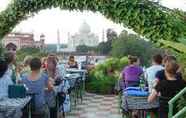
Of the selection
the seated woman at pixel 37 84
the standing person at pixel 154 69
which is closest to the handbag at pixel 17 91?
the seated woman at pixel 37 84

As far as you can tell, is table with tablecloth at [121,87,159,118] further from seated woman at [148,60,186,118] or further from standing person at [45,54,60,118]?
standing person at [45,54,60,118]

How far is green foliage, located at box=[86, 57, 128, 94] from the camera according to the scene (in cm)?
1334

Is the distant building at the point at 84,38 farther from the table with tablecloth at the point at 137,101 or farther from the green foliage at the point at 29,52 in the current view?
the table with tablecloth at the point at 137,101

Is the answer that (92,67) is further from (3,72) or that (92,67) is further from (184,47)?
(184,47)

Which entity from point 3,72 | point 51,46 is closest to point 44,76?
point 3,72

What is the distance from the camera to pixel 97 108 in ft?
35.5

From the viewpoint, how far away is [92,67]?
14.5m

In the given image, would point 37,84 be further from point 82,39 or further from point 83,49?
point 82,39

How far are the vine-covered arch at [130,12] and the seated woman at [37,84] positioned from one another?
7.52 feet

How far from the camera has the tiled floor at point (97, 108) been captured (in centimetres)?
980

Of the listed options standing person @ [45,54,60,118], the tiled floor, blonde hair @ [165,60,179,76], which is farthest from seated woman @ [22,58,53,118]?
the tiled floor

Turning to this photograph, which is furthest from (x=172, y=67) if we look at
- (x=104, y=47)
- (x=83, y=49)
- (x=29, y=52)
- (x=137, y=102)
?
(x=83, y=49)

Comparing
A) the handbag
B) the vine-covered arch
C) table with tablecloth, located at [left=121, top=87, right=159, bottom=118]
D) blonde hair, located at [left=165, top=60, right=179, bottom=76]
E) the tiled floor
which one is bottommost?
the tiled floor

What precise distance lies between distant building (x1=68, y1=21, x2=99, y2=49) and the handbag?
1281cm
